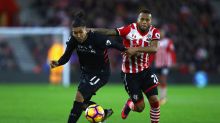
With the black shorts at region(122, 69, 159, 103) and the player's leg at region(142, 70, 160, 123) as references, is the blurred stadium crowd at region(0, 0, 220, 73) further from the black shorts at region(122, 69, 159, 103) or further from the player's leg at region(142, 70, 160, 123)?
the player's leg at region(142, 70, 160, 123)

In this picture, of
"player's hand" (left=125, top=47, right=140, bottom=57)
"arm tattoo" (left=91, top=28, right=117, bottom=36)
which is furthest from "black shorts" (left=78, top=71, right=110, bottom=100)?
"arm tattoo" (left=91, top=28, right=117, bottom=36)

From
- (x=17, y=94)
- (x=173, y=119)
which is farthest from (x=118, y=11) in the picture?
(x=173, y=119)

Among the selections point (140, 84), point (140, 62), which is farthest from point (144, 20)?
point (140, 84)

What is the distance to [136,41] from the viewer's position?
1048 cm

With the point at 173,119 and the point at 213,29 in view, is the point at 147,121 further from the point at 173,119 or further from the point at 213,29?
the point at 213,29

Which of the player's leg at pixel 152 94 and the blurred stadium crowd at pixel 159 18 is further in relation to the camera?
the blurred stadium crowd at pixel 159 18

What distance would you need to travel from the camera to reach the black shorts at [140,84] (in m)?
10.4

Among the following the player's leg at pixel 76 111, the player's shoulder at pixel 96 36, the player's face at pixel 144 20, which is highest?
the player's face at pixel 144 20

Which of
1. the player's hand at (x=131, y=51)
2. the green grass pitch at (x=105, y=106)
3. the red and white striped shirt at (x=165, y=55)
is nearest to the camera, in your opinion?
the player's hand at (x=131, y=51)

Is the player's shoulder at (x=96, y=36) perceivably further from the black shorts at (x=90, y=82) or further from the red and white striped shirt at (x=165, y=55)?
the red and white striped shirt at (x=165, y=55)

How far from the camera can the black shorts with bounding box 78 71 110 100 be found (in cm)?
986

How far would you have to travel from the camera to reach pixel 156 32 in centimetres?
1043

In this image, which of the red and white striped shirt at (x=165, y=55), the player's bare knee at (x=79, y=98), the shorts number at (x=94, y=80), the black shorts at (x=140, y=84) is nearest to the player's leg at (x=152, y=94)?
the black shorts at (x=140, y=84)

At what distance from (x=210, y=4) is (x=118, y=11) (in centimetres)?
524
